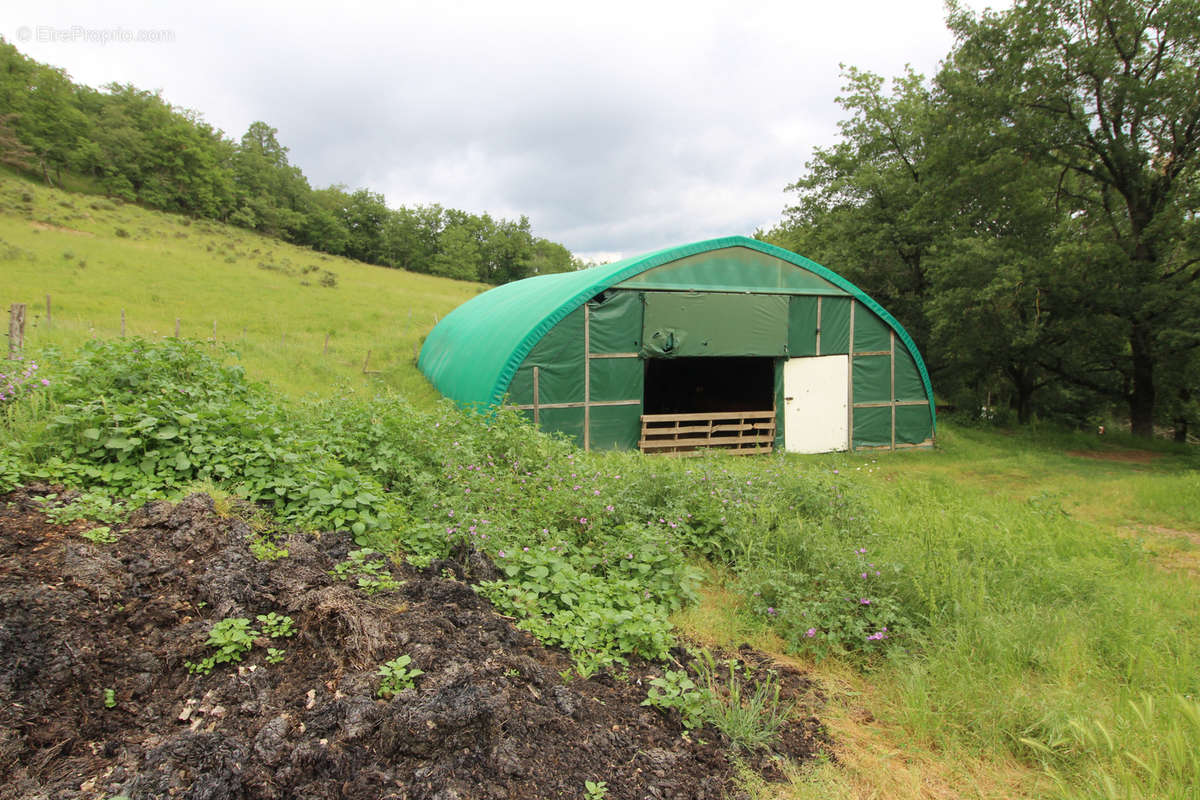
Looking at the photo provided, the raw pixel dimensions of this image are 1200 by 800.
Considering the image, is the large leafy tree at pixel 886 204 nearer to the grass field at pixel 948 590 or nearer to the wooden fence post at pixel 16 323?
the grass field at pixel 948 590

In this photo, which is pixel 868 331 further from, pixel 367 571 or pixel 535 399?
pixel 367 571

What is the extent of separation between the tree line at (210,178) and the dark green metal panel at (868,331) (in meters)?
57.1

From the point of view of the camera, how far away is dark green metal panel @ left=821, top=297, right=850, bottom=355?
1271 centimetres

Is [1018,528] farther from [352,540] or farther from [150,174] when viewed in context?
[150,174]

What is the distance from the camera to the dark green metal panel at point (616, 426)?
11320 millimetres

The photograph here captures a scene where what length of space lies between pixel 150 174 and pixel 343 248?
55.0 feet

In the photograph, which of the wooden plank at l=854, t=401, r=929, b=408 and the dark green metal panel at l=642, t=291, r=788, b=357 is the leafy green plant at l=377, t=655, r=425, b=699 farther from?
the wooden plank at l=854, t=401, r=929, b=408

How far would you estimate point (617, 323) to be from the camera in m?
11.3

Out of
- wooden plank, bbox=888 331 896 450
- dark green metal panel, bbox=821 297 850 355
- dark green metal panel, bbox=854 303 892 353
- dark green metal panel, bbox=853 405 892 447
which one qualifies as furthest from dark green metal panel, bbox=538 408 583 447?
wooden plank, bbox=888 331 896 450

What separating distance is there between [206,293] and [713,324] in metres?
25.6

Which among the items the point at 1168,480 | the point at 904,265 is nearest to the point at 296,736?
the point at 1168,480

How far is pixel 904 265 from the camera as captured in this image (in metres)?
20.9

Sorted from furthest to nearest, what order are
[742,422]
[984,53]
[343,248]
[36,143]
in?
1. [343,248]
2. [36,143]
3. [984,53]
4. [742,422]

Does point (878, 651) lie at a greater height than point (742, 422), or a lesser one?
lesser
